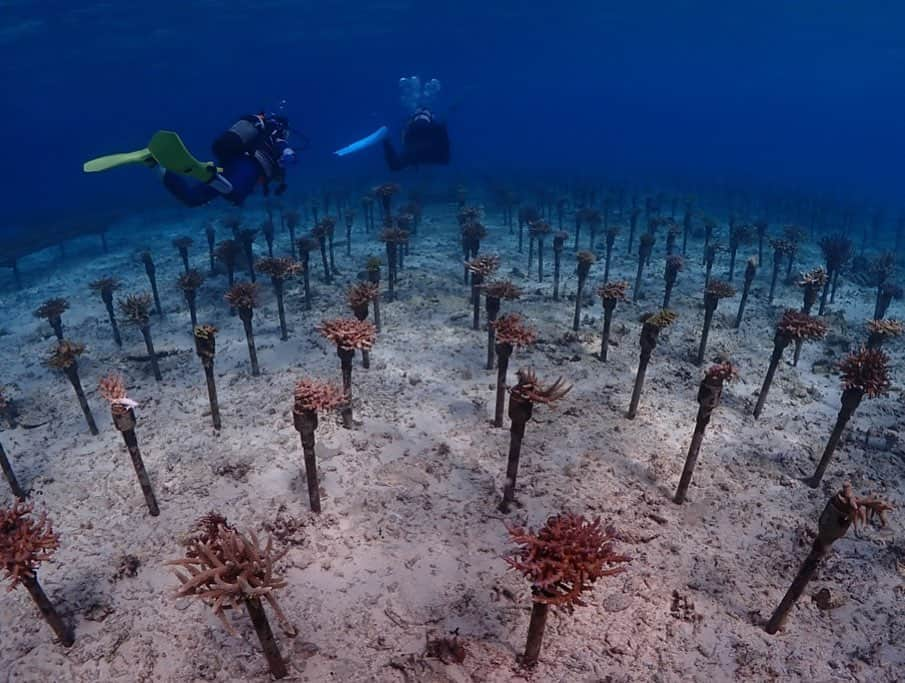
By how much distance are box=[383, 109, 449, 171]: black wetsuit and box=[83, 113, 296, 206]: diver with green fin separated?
7.79m

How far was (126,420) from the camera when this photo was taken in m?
8.16

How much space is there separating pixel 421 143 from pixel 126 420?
16112 millimetres

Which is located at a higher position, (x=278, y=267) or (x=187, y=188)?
(x=187, y=188)

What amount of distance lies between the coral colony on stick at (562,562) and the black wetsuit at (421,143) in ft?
58.4

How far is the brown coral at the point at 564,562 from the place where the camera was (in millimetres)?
5367

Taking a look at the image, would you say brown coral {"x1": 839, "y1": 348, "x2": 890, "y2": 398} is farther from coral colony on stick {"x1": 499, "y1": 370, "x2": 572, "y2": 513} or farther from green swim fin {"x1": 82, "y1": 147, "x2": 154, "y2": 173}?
green swim fin {"x1": 82, "y1": 147, "x2": 154, "y2": 173}

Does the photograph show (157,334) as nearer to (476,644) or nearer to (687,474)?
(476,644)

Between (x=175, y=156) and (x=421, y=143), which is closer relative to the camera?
(x=175, y=156)

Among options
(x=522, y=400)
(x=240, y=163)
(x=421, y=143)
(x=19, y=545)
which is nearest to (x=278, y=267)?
(x=240, y=163)

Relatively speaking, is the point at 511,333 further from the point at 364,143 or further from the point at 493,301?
the point at 364,143

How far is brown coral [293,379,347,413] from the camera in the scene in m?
8.01

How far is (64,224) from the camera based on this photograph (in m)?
40.0

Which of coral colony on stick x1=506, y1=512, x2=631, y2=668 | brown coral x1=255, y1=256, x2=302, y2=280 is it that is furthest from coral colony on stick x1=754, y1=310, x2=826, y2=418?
brown coral x1=255, y1=256, x2=302, y2=280

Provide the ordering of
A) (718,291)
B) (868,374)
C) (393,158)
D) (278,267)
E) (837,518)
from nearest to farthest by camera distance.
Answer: (837,518) < (868,374) < (718,291) < (278,267) < (393,158)
